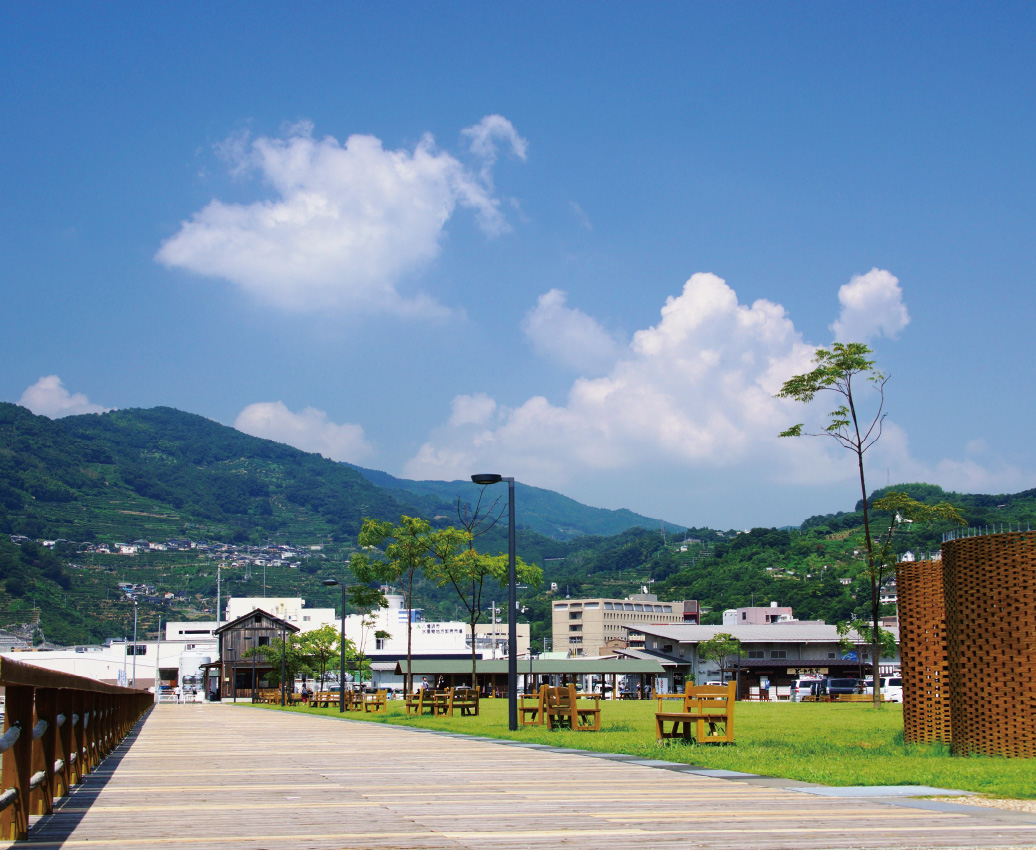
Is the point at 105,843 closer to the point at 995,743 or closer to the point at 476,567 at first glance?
the point at 995,743

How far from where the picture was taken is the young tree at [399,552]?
36.0m

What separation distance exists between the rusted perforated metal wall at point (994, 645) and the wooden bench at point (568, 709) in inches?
299

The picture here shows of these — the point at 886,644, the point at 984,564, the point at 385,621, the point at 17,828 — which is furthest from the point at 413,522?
the point at 385,621

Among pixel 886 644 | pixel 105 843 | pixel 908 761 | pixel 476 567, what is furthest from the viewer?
pixel 886 644

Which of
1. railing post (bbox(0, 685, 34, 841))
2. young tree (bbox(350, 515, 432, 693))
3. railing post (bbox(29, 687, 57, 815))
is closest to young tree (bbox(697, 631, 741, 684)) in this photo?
young tree (bbox(350, 515, 432, 693))

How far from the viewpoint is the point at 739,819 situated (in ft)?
22.9

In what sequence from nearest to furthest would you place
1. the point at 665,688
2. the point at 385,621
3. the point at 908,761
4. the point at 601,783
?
the point at 601,783, the point at 908,761, the point at 665,688, the point at 385,621

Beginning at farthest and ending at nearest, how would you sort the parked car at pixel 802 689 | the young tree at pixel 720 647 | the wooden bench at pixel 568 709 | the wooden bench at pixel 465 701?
the young tree at pixel 720 647 → the parked car at pixel 802 689 → the wooden bench at pixel 465 701 → the wooden bench at pixel 568 709

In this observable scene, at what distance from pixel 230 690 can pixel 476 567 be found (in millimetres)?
54660

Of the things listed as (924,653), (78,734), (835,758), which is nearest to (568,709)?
(924,653)

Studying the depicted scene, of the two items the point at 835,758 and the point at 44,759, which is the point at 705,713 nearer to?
the point at 835,758

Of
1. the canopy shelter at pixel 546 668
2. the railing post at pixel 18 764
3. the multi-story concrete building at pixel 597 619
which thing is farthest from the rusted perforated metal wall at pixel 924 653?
the multi-story concrete building at pixel 597 619

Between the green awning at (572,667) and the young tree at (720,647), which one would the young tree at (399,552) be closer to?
the green awning at (572,667)

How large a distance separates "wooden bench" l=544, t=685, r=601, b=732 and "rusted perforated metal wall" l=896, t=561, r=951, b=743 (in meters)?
5.70
